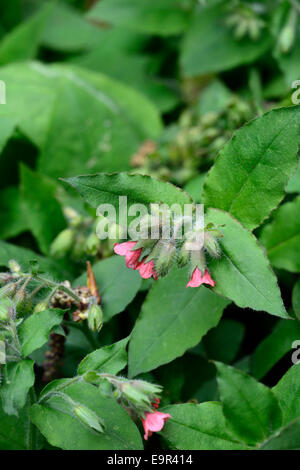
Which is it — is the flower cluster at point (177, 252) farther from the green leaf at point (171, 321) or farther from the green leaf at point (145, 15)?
the green leaf at point (145, 15)

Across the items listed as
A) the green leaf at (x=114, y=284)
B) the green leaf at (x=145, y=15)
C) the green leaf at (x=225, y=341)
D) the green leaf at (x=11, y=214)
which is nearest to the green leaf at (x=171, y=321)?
the green leaf at (x=114, y=284)

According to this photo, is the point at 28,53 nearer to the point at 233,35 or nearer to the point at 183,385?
the point at 233,35

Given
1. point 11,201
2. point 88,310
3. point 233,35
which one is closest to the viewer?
point 88,310

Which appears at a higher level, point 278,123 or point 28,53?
point 278,123

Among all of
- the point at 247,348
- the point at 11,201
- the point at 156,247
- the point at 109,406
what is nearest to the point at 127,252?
the point at 156,247

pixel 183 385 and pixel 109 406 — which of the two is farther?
pixel 183 385

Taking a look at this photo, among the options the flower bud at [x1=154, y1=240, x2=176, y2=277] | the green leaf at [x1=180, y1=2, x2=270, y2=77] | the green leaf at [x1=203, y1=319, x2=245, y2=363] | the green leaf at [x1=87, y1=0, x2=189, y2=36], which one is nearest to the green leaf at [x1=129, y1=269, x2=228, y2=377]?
the flower bud at [x1=154, y1=240, x2=176, y2=277]
